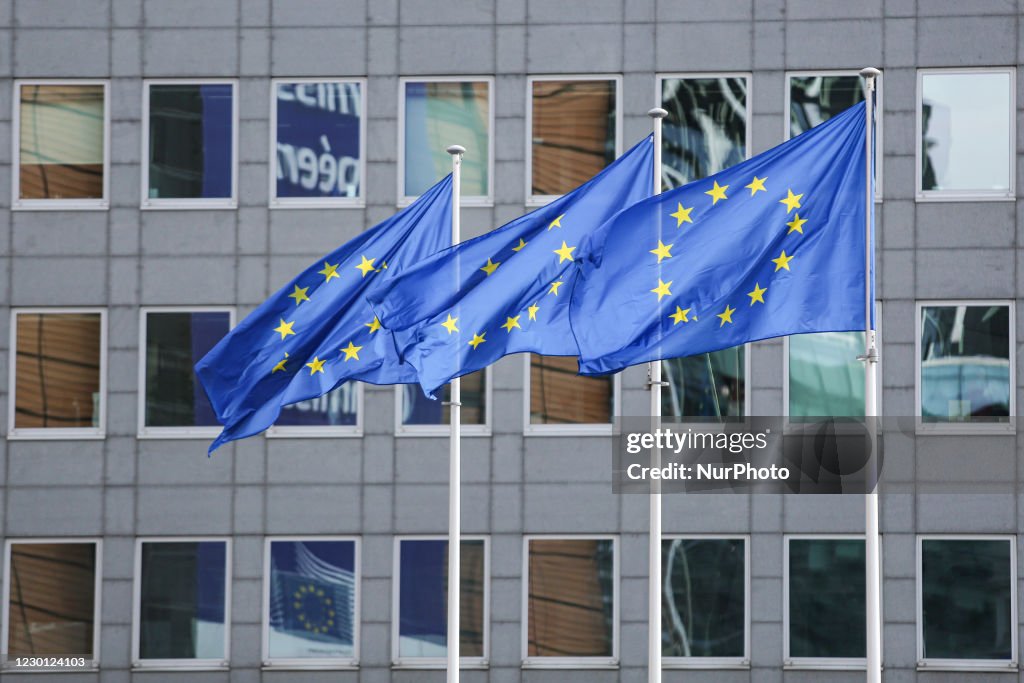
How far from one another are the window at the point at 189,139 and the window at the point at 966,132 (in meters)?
12.4

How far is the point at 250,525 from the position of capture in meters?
28.2

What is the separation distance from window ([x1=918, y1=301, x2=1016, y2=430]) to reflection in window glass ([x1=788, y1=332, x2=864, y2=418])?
1162 mm

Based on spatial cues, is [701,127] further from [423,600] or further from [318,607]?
[318,607]

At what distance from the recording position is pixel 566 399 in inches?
1116

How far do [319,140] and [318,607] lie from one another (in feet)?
27.7

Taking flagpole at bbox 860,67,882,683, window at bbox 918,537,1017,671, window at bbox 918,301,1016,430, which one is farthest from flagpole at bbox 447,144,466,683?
window at bbox 918,301,1016,430

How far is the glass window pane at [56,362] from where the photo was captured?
2866cm

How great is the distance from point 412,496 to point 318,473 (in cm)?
173

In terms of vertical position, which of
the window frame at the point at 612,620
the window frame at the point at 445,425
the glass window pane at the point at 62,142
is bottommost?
the window frame at the point at 612,620

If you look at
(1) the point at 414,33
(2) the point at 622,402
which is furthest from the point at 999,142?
(1) the point at 414,33

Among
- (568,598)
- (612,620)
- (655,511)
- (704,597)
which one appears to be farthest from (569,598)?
(655,511)

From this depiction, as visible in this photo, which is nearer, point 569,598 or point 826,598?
point 826,598

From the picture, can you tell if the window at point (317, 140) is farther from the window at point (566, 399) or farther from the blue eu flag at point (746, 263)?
the blue eu flag at point (746, 263)

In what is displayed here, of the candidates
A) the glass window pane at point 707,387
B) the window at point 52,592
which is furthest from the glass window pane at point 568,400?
the window at point 52,592
